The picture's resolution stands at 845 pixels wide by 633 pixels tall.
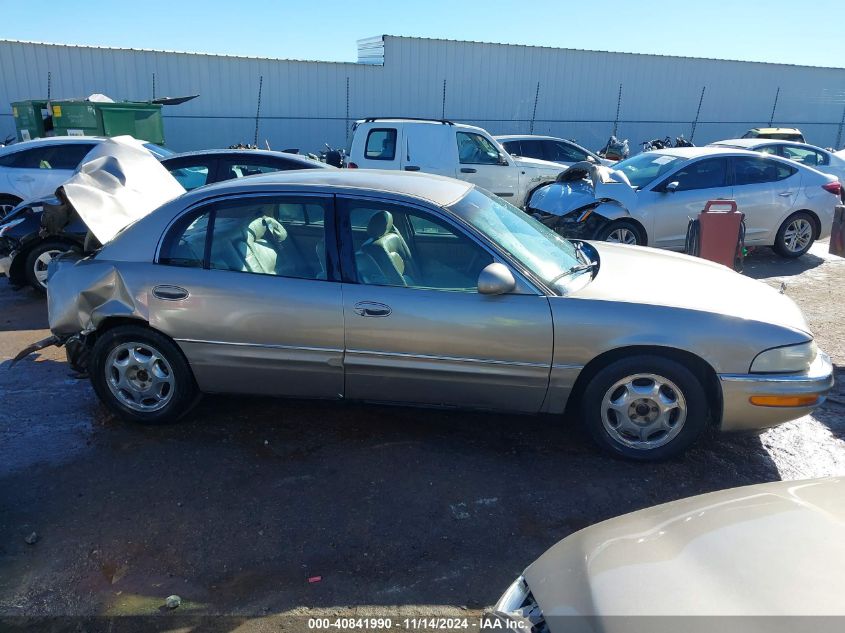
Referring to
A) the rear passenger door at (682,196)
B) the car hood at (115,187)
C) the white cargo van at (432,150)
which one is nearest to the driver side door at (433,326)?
the car hood at (115,187)

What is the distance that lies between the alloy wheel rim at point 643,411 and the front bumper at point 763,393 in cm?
25

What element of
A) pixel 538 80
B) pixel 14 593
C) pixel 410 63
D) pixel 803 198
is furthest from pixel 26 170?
pixel 538 80

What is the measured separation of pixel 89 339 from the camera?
14.4ft

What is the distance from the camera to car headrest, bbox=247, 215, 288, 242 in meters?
4.22

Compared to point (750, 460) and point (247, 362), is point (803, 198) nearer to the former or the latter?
point (750, 460)

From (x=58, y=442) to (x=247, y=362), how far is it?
1.37 m

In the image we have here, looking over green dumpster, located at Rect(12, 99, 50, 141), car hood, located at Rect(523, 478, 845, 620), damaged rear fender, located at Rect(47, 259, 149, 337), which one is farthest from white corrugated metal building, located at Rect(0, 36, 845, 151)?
car hood, located at Rect(523, 478, 845, 620)

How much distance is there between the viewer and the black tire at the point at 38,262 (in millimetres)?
7309

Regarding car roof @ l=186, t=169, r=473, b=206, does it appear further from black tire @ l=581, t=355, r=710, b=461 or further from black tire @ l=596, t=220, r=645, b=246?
black tire @ l=596, t=220, r=645, b=246

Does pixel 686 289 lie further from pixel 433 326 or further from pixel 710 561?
pixel 710 561

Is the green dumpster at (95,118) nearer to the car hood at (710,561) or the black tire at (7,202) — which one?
the black tire at (7,202)

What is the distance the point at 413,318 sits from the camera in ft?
12.5

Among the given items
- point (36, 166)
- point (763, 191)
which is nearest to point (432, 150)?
point (763, 191)

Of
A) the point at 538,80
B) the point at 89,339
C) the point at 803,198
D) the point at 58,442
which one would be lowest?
the point at 58,442
